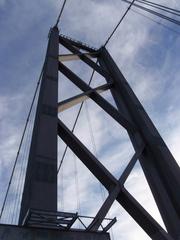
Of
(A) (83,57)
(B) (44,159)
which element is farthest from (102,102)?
(B) (44,159)

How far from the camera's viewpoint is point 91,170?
8.52 meters

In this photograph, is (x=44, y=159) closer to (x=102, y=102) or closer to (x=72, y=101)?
(x=72, y=101)

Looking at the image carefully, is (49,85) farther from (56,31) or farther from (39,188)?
(56,31)

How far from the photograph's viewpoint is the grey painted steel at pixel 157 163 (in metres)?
8.69

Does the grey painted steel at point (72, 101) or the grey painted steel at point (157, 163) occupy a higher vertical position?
the grey painted steel at point (72, 101)

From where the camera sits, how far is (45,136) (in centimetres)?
820

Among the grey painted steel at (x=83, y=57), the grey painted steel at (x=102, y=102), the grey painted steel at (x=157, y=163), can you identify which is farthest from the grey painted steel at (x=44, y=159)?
the grey painted steel at (x=83, y=57)

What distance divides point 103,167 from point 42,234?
10.8 ft

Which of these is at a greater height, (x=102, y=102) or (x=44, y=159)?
(x=102, y=102)

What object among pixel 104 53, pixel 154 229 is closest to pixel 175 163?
pixel 154 229

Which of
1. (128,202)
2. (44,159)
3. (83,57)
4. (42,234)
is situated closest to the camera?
(42,234)

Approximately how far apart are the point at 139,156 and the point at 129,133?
123 cm

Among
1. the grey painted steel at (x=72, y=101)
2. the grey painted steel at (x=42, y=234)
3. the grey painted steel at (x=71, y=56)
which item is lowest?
the grey painted steel at (x=42, y=234)

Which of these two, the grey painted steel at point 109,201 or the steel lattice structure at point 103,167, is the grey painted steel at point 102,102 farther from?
the grey painted steel at point 109,201
